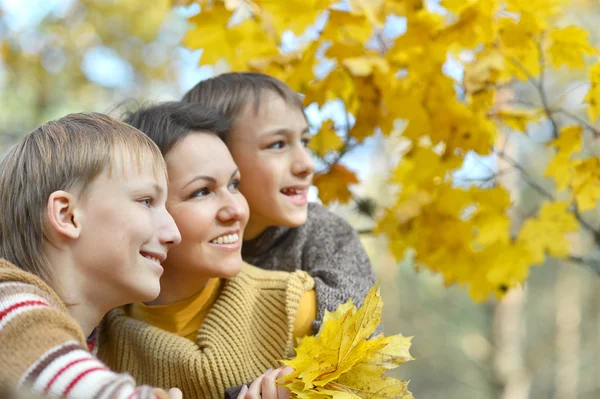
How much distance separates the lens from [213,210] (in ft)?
5.14

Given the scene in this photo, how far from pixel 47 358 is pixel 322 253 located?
91 centimetres

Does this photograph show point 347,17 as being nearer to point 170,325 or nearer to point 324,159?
point 324,159

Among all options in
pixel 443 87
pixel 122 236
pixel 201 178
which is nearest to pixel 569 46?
pixel 443 87

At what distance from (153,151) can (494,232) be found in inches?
40.4

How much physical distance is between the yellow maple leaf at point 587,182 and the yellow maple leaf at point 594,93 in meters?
0.16

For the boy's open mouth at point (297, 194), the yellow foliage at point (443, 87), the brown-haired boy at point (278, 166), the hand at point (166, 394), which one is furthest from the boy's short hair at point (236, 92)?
the hand at point (166, 394)

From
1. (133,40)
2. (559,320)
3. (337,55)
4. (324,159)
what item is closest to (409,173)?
(324,159)

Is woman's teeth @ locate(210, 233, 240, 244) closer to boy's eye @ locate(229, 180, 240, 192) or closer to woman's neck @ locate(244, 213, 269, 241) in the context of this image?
boy's eye @ locate(229, 180, 240, 192)

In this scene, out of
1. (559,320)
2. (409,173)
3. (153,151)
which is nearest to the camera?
(153,151)

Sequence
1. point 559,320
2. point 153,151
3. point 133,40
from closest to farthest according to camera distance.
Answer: point 153,151 < point 133,40 < point 559,320

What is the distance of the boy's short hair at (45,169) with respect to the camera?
1.29 meters

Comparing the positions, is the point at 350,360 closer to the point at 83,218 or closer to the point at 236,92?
the point at 83,218

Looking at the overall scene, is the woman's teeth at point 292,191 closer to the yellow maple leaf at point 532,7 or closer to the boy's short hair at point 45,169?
the boy's short hair at point 45,169

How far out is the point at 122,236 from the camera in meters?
1.29
